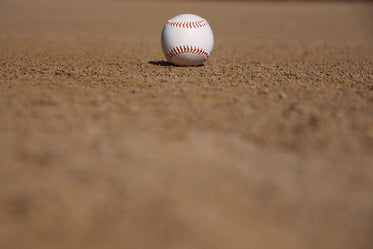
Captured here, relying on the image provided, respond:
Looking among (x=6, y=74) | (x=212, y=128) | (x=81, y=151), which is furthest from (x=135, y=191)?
(x=6, y=74)

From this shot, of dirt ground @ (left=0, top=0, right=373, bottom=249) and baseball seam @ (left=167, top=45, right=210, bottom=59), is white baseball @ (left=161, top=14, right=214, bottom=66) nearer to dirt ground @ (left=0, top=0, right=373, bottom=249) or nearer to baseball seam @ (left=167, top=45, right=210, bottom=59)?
baseball seam @ (left=167, top=45, right=210, bottom=59)

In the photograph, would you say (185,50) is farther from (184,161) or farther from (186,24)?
(184,161)

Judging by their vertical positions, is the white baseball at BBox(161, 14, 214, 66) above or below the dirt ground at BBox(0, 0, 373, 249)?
above

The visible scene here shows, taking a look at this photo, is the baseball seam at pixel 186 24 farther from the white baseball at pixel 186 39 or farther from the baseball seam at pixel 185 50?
the baseball seam at pixel 185 50

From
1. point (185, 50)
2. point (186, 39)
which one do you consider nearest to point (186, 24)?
point (186, 39)

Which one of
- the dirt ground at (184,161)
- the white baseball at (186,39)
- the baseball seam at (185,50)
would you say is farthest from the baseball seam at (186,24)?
the dirt ground at (184,161)

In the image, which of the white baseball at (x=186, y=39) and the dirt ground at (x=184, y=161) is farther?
the white baseball at (x=186, y=39)

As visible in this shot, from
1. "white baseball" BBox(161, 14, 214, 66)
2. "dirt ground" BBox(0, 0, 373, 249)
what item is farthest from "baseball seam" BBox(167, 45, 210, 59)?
"dirt ground" BBox(0, 0, 373, 249)
